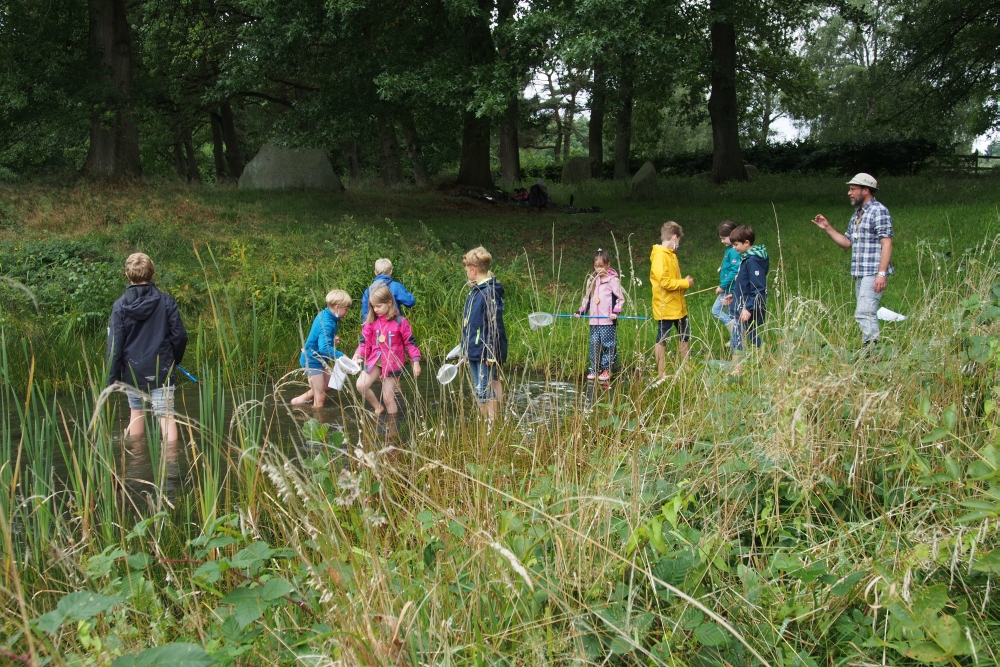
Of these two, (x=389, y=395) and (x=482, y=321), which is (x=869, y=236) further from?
(x=389, y=395)

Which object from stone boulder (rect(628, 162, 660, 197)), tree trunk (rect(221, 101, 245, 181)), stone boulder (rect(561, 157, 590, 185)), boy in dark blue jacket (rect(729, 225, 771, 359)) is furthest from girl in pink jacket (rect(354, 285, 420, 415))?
stone boulder (rect(561, 157, 590, 185))

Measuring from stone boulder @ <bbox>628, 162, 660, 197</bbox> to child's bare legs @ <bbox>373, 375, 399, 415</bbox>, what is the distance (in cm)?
1430

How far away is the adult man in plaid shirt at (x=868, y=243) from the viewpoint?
702cm

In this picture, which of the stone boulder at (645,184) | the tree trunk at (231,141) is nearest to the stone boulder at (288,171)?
the tree trunk at (231,141)

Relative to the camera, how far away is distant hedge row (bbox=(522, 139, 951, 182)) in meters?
27.3

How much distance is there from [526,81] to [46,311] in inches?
312

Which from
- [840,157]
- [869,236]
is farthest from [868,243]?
[840,157]

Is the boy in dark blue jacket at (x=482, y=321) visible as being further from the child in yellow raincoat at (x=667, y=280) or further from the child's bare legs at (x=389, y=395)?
the child in yellow raincoat at (x=667, y=280)

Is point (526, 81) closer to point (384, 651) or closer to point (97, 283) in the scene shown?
point (97, 283)

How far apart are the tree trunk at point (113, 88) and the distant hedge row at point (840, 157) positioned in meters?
17.0

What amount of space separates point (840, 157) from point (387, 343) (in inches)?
980

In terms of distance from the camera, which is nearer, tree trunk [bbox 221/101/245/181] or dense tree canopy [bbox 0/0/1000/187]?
dense tree canopy [bbox 0/0/1000/187]

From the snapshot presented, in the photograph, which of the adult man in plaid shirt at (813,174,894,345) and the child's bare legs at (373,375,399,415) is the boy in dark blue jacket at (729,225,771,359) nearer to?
the adult man in plaid shirt at (813,174,894,345)

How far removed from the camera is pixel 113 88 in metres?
16.2
